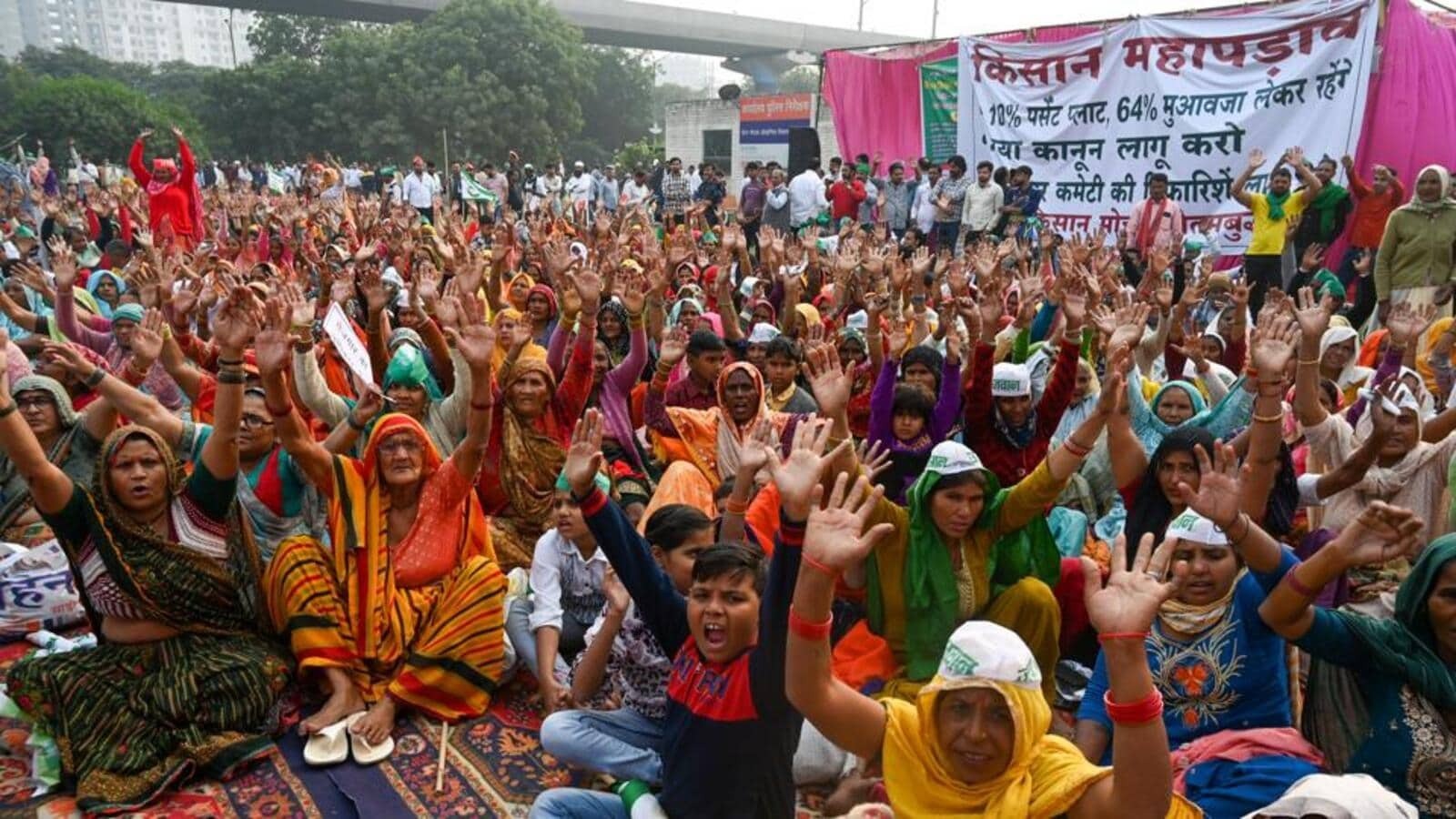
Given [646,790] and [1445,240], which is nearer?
[646,790]

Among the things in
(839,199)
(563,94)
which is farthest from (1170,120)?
(563,94)

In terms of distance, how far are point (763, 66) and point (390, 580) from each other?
47996 mm

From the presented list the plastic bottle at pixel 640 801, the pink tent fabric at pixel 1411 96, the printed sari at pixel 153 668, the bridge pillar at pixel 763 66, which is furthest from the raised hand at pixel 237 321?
the bridge pillar at pixel 763 66

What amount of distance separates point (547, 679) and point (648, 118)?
43304 mm

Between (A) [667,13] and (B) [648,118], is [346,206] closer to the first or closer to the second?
(B) [648,118]

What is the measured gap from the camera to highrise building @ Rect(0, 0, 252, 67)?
10425cm

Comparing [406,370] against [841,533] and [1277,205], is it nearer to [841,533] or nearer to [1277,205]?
[841,533]

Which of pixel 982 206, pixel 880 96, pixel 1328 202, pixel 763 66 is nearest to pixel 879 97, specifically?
pixel 880 96

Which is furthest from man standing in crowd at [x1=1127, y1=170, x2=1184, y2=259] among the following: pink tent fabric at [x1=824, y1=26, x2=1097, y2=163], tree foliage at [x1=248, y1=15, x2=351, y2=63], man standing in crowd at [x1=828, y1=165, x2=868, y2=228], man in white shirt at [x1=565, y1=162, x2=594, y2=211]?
tree foliage at [x1=248, y1=15, x2=351, y2=63]

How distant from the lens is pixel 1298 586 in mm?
2197

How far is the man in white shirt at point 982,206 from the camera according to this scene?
9.78 metres

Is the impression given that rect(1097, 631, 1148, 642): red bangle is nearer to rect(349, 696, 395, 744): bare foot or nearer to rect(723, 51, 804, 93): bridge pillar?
rect(349, 696, 395, 744): bare foot

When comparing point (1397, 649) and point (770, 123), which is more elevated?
point (770, 123)

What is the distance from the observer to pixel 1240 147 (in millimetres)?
8539
